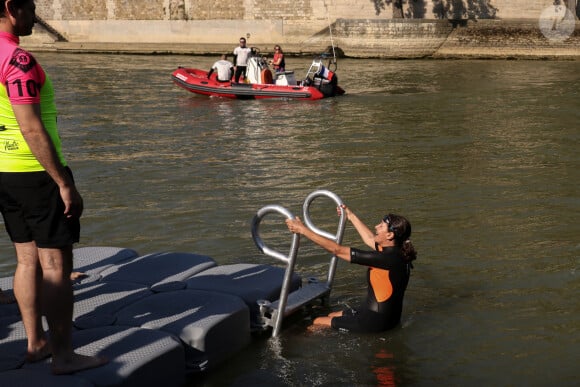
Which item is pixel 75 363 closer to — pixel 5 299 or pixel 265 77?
pixel 5 299

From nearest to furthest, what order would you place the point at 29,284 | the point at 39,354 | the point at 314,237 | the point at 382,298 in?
the point at 29,284 < the point at 39,354 < the point at 314,237 < the point at 382,298

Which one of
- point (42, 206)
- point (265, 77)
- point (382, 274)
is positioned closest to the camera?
point (42, 206)

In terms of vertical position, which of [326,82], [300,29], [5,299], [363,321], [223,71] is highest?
[300,29]

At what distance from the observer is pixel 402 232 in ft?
21.2

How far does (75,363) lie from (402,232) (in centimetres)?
240

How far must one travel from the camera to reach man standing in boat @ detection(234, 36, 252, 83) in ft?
77.9

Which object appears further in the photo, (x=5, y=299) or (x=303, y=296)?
(x=303, y=296)

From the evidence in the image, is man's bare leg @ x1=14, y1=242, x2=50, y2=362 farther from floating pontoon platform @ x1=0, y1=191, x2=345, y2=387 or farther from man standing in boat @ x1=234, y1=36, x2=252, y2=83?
man standing in boat @ x1=234, y1=36, x2=252, y2=83

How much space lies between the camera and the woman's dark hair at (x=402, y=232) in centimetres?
643

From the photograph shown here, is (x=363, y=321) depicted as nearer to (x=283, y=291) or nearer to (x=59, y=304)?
(x=283, y=291)

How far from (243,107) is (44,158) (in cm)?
1736

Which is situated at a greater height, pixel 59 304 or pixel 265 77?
pixel 59 304

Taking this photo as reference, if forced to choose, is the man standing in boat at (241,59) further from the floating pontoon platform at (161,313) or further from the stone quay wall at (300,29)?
the floating pontoon platform at (161,313)

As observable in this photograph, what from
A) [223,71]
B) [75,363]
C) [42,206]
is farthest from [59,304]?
[223,71]
